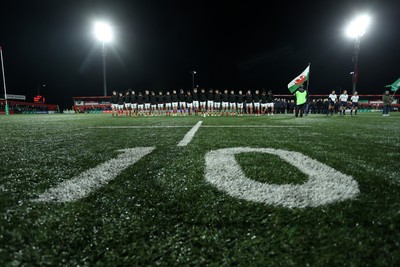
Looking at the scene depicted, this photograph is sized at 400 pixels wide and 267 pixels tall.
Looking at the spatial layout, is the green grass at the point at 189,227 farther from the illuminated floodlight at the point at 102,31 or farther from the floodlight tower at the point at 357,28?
the illuminated floodlight at the point at 102,31

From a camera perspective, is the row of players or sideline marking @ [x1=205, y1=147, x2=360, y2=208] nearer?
sideline marking @ [x1=205, y1=147, x2=360, y2=208]

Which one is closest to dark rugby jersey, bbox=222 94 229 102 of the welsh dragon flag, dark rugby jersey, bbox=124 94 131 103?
the welsh dragon flag

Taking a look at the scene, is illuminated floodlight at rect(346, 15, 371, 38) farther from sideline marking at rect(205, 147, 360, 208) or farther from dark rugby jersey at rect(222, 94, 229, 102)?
sideline marking at rect(205, 147, 360, 208)

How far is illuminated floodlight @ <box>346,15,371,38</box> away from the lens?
21.8 metres

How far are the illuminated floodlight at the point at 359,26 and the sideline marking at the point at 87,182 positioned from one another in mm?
26755

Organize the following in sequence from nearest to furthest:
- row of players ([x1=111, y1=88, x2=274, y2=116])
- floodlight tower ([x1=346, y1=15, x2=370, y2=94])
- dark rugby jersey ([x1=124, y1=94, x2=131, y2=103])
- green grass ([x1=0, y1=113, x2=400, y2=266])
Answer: green grass ([x1=0, y1=113, x2=400, y2=266]) → row of players ([x1=111, y1=88, x2=274, y2=116]) → dark rugby jersey ([x1=124, y1=94, x2=131, y2=103]) → floodlight tower ([x1=346, y1=15, x2=370, y2=94])

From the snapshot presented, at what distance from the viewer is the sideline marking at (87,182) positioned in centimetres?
142

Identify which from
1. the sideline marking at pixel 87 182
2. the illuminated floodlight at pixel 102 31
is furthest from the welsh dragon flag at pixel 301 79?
the illuminated floodlight at pixel 102 31

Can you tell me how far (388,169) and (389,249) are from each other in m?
1.44

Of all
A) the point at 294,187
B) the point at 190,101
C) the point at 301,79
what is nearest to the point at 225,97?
the point at 190,101

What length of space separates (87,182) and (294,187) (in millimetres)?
1447

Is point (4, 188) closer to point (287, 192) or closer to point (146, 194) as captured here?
point (146, 194)

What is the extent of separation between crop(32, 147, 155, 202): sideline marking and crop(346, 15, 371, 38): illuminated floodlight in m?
26.8

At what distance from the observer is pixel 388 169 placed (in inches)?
78.2
